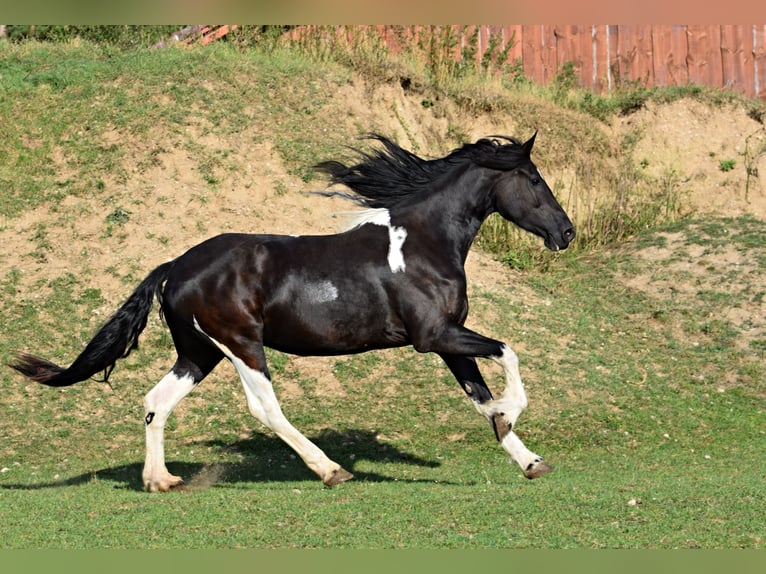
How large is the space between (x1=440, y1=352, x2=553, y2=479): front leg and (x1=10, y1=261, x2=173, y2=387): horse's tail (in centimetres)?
263

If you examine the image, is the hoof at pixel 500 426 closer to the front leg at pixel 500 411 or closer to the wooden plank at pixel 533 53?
the front leg at pixel 500 411

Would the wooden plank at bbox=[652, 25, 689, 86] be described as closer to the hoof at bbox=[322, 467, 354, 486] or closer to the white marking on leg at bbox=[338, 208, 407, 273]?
the white marking on leg at bbox=[338, 208, 407, 273]

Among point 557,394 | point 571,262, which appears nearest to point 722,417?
point 557,394

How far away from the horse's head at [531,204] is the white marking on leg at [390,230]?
93cm

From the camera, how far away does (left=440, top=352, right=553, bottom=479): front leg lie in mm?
9367

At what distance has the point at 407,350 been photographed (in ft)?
47.9

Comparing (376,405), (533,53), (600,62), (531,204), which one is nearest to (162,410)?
(531,204)

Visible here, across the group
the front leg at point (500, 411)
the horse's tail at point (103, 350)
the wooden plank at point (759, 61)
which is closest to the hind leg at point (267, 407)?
the horse's tail at point (103, 350)

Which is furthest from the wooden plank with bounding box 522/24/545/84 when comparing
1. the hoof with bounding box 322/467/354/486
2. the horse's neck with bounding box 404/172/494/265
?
the hoof with bounding box 322/467/354/486

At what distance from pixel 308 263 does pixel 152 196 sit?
786 cm

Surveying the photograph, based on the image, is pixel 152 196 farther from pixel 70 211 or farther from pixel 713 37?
pixel 713 37

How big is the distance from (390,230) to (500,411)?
1.75 metres

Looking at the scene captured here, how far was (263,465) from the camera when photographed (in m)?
11.5

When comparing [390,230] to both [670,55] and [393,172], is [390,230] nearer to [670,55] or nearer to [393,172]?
[393,172]
